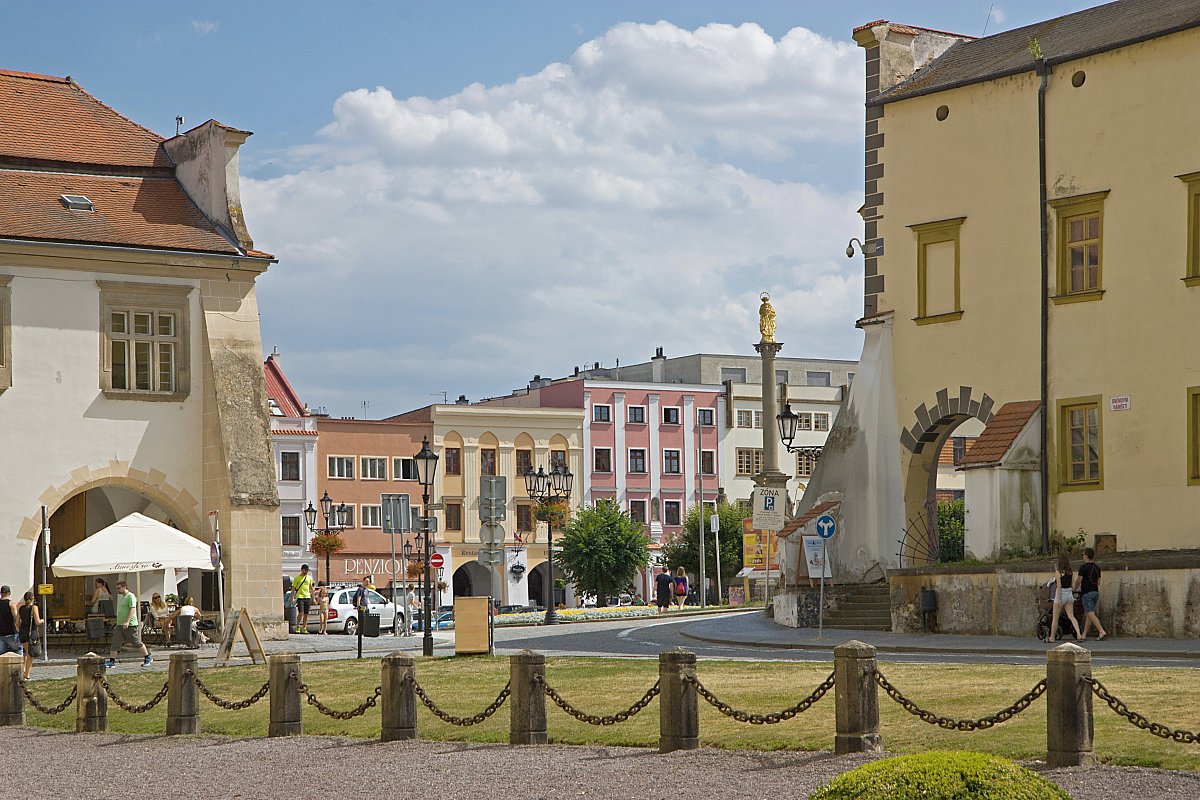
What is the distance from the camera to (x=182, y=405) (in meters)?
37.0

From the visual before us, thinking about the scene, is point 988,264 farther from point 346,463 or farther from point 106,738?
point 346,463

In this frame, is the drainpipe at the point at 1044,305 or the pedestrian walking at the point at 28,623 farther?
the drainpipe at the point at 1044,305

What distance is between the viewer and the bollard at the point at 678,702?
1561cm

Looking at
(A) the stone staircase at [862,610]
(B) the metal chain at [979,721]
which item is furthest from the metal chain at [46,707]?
(A) the stone staircase at [862,610]

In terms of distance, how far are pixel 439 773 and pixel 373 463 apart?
7989 cm

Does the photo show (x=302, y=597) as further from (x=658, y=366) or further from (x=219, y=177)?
(x=658, y=366)

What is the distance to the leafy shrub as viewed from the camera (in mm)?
7996

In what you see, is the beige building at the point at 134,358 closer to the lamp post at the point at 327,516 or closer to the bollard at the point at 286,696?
the bollard at the point at 286,696

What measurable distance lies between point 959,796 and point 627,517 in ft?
282

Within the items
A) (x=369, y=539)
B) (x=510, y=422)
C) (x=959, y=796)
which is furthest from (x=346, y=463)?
(x=959, y=796)

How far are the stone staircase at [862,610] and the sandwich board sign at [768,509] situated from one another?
6.78 meters

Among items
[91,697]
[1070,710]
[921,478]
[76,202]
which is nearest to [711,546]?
[921,478]

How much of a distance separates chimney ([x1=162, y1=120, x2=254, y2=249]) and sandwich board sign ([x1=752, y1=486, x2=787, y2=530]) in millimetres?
13672

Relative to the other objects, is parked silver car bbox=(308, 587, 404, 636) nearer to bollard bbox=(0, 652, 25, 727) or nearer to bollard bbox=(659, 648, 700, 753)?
bollard bbox=(0, 652, 25, 727)
